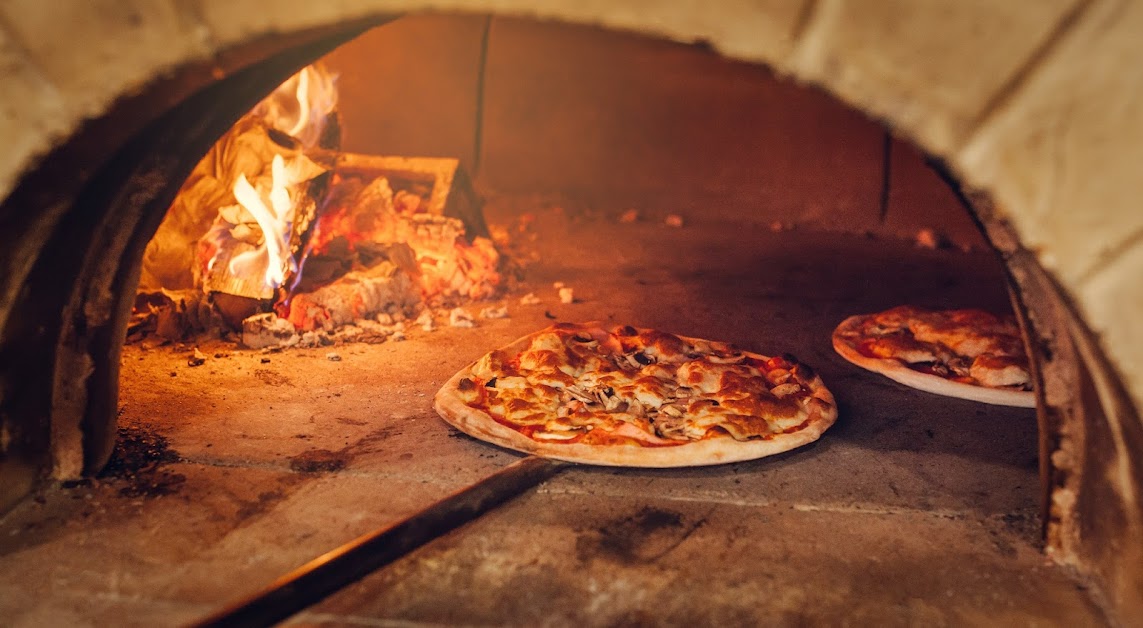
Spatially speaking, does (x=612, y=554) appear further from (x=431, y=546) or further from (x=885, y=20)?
(x=885, y=20)

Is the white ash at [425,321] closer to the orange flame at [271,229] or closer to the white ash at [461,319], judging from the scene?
the white ash at [461,319]

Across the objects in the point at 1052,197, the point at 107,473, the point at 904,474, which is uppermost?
the point at 1052,197

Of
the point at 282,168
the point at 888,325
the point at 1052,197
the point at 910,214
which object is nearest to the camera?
the point at 1052,197

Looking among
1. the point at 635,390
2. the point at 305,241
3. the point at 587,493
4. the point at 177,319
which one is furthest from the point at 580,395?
the point at 177,319

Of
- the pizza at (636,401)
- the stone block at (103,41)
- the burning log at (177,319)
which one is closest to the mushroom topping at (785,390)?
the pizza at (636,401)

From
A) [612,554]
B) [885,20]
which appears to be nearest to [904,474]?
[612,554]
